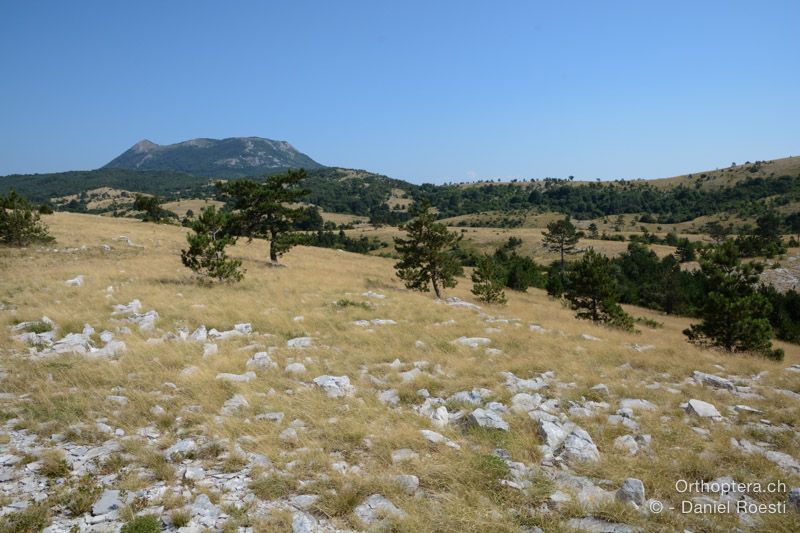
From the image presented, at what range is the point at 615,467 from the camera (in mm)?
6023

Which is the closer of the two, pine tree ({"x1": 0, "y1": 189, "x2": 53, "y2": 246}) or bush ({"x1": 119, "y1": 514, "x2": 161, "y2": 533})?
bush ({"x1": 119, "y1": 514, "x2": 161, "y2": 533})

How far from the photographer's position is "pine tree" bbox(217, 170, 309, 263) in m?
30.2

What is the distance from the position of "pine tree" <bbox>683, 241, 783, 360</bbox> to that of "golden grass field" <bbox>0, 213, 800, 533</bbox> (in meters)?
7.01

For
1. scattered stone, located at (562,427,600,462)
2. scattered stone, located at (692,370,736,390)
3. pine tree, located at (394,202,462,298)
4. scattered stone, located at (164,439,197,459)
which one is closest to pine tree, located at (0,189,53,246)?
pine tree, located at (394,202,462,298)

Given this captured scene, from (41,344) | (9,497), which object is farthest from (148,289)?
(9,497)

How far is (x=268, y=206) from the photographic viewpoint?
3022 centimetres

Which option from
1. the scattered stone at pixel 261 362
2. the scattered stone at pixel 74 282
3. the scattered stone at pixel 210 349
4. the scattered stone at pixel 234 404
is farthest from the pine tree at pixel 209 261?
the scattered stone at pixel 234 404

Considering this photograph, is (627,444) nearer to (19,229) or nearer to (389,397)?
(389,397)

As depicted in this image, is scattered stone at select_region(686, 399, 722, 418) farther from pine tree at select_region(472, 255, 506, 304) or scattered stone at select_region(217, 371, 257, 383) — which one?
pine tree at select_region(472, 255, 506, 304)

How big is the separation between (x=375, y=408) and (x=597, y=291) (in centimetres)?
2213

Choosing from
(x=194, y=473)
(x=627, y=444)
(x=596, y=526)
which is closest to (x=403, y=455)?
(x=596, y=526)

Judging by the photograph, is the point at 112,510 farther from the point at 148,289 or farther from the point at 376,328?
the point at 148,289

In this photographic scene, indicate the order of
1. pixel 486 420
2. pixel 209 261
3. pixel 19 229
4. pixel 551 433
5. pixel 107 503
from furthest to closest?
1. pixel 19 229
2. pixel 209 261
3. pixel 486 420
4. pixel 551 433
5. pixel 107 503

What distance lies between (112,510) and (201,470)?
1086 millimetres
